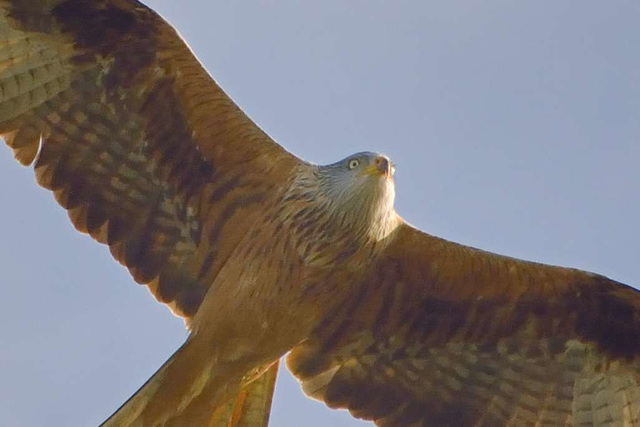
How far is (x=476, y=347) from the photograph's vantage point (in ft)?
41.5

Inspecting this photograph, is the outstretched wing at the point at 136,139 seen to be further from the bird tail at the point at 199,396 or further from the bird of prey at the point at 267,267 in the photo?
the bird tail at the point at 199,396

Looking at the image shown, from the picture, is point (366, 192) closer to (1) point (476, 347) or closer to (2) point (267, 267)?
(2) point (267, 267)

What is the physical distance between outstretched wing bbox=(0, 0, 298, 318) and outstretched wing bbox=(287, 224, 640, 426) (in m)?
→ 1.23

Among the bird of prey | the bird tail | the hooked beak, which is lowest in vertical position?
the bird tail

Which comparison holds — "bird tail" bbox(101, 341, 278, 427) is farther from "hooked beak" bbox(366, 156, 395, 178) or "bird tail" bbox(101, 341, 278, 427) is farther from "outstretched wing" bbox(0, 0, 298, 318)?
"hooked beak" bbox(366, 156, 395, 178)

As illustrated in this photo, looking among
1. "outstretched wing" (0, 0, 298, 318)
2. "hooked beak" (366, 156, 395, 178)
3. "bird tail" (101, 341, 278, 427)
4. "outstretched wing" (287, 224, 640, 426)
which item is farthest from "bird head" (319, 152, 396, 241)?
"bird tail" (101, 341, 278, 427)

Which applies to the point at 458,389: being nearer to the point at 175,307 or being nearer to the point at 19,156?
the point at 175,307

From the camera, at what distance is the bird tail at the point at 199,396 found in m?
11.5

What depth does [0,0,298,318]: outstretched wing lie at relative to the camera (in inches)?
477

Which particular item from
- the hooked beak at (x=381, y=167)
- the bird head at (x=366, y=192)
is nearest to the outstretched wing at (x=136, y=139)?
the bird head at (x=366, y=192)

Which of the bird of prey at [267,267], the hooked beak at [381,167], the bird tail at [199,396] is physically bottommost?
the bird tail at [199,396]

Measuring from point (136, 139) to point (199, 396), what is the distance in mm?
2286

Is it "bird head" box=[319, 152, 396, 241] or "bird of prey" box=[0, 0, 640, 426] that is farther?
"bird of prey" box=[0, 0, 640, 426]

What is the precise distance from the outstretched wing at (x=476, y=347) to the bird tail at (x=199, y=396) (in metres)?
0.73
